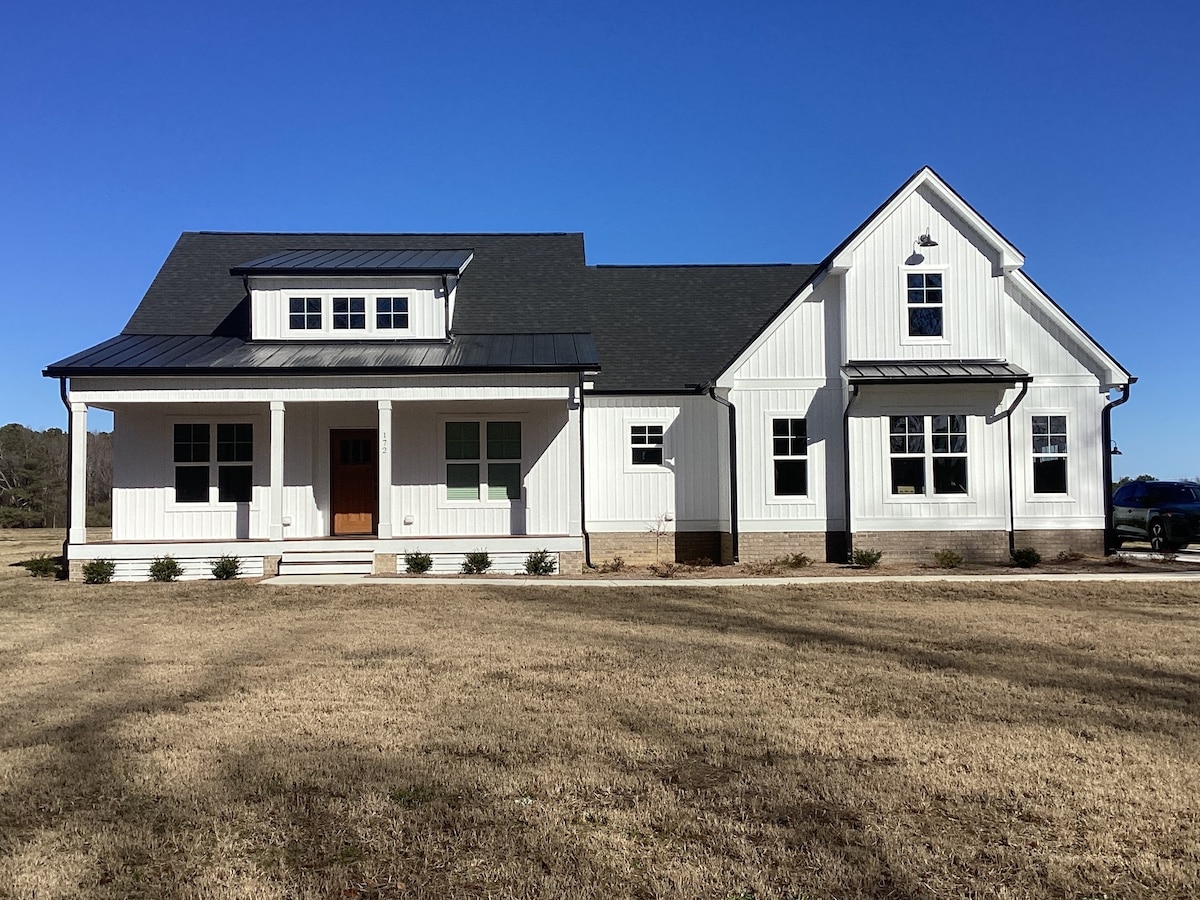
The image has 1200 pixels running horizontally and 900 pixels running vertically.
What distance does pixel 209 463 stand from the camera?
17875mm

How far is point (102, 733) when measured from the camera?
231 inches

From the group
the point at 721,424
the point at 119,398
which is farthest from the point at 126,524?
the point at 721,424

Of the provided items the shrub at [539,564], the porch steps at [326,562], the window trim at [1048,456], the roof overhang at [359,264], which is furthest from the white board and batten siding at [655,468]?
the window trim at [1048,456]

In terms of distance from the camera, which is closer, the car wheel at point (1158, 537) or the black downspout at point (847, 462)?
the black downspout at point (847, 462)

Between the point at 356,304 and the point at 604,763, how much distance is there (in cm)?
1511

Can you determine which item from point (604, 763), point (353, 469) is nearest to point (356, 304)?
point (353, 469)

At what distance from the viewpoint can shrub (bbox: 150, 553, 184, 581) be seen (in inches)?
620

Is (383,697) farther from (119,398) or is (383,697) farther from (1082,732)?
(119,398)

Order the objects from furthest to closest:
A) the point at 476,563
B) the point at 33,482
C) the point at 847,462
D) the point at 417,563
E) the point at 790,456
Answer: the point at 33,482 → the point at 790,456 → the point at 847,462 → the point at 476,563 → the point at 417,563

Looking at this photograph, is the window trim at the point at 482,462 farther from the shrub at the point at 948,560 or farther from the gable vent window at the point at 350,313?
the shrub at the point at 948,560

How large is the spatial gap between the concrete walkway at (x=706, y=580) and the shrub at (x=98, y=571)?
121 inches

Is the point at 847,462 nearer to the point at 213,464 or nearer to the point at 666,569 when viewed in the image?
the point at 666,569

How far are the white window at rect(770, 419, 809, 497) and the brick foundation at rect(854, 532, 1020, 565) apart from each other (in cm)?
159

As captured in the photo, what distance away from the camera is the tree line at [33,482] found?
3969cm
